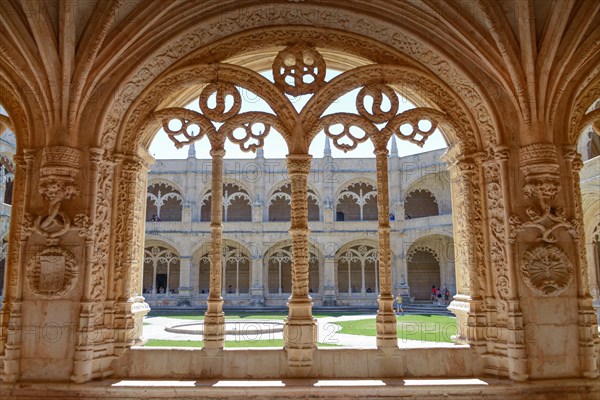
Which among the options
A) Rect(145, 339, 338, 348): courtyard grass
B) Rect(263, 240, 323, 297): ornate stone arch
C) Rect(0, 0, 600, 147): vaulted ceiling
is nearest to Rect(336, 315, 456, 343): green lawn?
Rect(145, 339, 338, 348): courtyard grass

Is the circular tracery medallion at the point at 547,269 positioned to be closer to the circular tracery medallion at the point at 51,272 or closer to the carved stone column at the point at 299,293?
the carved stone column at the point at 299,293

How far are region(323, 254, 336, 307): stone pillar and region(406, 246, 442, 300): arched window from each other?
212 inches

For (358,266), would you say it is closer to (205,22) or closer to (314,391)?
(314,391)

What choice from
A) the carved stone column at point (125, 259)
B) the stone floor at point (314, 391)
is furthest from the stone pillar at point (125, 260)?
the stone floor at point (314, 391)

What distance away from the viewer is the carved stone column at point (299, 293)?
4691 millimetres

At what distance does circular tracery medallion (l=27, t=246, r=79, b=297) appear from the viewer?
14.4ft

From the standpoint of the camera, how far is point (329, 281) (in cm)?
2180

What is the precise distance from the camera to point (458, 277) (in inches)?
209

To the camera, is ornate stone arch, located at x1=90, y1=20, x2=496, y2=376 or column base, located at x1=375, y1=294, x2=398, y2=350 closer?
column base, located at x1=375, y1=294, x2=398, y2=350

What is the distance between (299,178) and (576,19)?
10.5 feet

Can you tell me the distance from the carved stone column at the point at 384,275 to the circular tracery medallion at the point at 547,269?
1.35 metres

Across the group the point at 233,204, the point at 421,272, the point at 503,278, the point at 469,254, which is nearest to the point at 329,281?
the point at 421,272

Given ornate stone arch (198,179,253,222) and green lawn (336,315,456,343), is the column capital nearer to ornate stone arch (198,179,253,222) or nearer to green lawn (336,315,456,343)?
green lawn (336,315,456,343)

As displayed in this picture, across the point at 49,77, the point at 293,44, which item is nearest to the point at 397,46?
the point at 293,44
